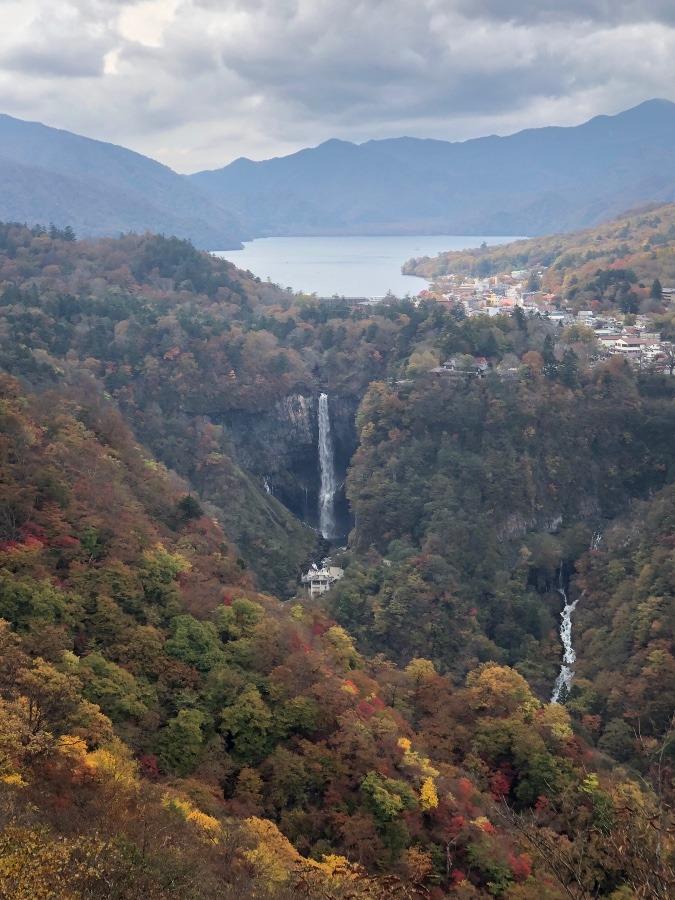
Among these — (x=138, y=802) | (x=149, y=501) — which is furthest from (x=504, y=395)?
(x=138, y=802)

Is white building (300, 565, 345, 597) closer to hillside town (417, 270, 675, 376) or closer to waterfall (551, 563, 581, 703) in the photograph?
waterfall (551, 563, 581, 703)

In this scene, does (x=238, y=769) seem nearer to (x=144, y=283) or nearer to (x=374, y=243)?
(x=144, y=283)

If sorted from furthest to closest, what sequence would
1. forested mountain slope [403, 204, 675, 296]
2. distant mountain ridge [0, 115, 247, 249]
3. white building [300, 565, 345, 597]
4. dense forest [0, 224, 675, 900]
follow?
distant mountain ridge [0, 115, 247, 249]
forested mountain slope [403, 204, 675, 296]
white building [300, 565, 345, 597]
dense forest [0, 224, 675, 900]

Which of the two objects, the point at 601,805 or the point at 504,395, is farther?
the point at 504,395

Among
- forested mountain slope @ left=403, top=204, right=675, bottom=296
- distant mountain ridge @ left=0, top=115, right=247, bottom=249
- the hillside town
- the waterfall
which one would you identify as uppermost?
distant mountain ridge @ left=0, top=115, right=247, bottom=249

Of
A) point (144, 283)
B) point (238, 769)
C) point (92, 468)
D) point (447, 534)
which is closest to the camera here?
point (238, 769)

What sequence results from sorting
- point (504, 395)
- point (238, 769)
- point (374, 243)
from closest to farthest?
point (238, 769) → point (504, 395) → point (374, 243)

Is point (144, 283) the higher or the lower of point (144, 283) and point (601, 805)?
the higher

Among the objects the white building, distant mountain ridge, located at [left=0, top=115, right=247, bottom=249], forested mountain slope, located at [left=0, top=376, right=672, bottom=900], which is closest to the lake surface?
distant mountain ridge, located at [left=0, top=115, right=247, bottom=249]
